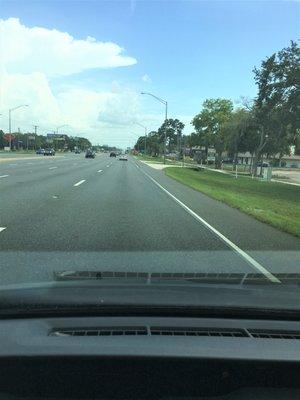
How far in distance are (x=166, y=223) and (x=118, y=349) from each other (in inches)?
453

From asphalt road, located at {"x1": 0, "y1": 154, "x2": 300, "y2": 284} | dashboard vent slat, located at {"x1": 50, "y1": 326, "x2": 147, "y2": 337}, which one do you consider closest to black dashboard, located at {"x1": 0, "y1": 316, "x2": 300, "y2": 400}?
dashboard vent slat, located at {"x1": 50, "y1": 326, "x2": 147, "y2": 337}

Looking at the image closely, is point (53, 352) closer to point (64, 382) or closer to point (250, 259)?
point (64, 382)

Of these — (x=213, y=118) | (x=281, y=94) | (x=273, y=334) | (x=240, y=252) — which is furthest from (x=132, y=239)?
(x=213, y=118)

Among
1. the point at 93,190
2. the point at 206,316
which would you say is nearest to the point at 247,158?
the point at 93,190

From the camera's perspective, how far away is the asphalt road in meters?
9.27

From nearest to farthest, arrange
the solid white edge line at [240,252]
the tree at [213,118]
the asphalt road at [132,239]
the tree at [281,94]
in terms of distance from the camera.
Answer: the solid white edge line at [240,252] < the asphalt road at [132,239] < the tree at [281,94] < the tree at [213,118]

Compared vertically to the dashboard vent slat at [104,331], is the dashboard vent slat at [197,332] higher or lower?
higher

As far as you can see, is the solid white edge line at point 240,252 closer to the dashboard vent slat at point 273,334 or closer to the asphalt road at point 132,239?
the asphalt road at point 132,239

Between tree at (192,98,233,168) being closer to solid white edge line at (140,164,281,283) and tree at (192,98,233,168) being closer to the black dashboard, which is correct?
solid white edge line at (140,164,281,283)

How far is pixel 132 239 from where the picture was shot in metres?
12.0

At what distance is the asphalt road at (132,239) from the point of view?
9.27m

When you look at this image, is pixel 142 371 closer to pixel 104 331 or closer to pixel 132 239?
pixel 104 331

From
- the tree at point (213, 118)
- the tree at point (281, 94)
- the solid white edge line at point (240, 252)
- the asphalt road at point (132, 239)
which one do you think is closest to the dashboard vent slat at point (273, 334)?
the solid white edge line at point (240, 252)

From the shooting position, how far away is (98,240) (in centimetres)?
1181
